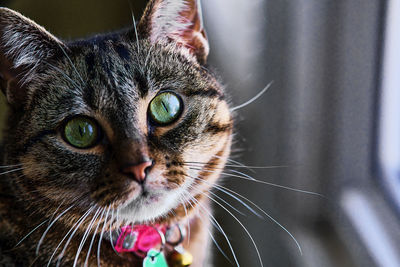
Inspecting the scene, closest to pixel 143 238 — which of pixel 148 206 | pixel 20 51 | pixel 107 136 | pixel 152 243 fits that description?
pixel 152 243

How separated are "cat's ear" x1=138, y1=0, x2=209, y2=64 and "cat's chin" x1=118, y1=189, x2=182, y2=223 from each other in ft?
1.00

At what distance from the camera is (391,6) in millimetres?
763

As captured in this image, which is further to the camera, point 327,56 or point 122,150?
point 327,56

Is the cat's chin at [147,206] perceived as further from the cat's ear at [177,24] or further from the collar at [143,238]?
the cat's ear at [177,24]

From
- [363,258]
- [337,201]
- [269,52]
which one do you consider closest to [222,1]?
[269,52]

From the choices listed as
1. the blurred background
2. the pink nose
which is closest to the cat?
the pink nose

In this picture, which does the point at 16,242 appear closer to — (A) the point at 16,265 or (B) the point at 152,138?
(A) the point at 16,265

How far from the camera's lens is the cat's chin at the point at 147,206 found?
0.76m

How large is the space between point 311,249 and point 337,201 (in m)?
0.12

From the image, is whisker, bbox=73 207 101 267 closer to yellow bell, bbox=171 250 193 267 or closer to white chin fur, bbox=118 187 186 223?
white chin fur, bbox=118 187 186 223

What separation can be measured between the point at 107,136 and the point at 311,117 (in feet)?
1.52

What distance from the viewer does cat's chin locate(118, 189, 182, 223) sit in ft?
2.48

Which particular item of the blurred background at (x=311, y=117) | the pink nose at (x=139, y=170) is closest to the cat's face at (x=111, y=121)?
the pink nose at (x=139, y=170)

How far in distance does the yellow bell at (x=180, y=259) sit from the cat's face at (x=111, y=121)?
8 centimetres
